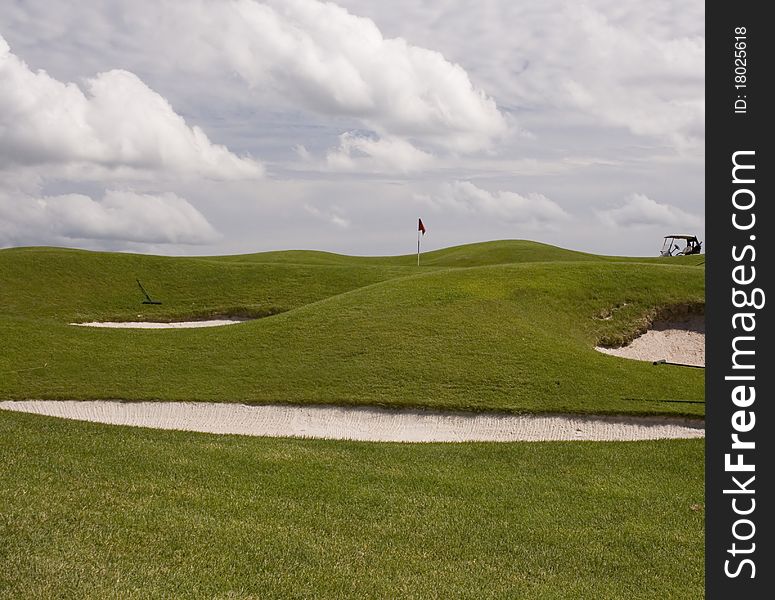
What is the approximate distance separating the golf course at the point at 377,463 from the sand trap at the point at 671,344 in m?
0.58

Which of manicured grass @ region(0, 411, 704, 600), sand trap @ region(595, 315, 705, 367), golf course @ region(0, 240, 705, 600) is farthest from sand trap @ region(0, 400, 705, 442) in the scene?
sand trap @ region(595, 315, 705, 367)

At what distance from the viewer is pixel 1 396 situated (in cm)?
2509

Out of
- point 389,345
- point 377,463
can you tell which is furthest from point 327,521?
point 389,345

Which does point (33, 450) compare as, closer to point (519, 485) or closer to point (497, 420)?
point (519, 485)

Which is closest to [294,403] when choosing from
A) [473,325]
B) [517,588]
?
[473,325]

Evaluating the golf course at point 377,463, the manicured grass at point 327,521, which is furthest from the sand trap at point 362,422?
the manicured grass at point 327,521

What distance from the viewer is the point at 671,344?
33.2m

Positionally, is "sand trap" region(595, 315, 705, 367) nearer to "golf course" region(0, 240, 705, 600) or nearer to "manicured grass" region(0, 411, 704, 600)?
"golf course" region(0, 240, 705, 600)

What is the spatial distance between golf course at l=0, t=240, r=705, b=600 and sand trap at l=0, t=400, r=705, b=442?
17.2 inches

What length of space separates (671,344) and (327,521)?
2583 cm

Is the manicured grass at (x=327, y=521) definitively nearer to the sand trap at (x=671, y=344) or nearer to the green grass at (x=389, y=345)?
the green grass at (x=389, y=345)

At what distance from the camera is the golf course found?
398 inches

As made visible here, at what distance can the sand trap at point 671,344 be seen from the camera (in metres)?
31.9
